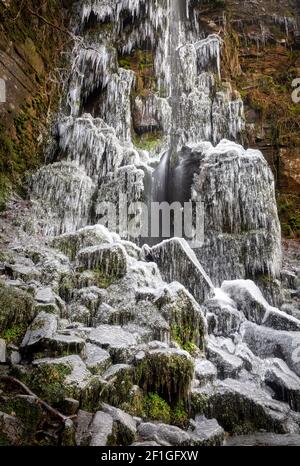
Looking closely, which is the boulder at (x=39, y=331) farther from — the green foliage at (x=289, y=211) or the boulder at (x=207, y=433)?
the green foliage at (x=289, y=211)

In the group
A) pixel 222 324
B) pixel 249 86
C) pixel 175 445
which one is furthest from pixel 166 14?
pixel 175 445

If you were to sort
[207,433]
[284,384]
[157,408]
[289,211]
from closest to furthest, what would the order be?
[207,433]
[157,408]
[284,384]
[289,211]

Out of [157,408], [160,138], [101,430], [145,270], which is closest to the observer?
[101,430]

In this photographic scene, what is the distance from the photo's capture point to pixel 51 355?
443 centimetres

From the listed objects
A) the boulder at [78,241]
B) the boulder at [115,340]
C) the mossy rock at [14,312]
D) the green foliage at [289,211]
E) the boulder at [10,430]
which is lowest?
the boulder at [10,430]

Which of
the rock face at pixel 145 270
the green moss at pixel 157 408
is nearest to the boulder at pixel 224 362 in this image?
the rock face at pixel 145 270

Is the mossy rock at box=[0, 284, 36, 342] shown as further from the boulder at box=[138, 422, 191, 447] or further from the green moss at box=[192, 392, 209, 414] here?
the green moss at box=[192, 392, 209, 414]

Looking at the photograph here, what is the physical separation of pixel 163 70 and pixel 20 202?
8318 mm

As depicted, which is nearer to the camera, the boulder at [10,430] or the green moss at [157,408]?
the boulder at [10,430]

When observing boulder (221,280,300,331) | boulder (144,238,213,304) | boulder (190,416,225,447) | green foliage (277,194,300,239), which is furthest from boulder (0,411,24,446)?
green foliage (277,194,300,239)

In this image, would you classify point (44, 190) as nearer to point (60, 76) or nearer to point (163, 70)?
point (60, 76)

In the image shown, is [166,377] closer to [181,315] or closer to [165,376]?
[165,376]

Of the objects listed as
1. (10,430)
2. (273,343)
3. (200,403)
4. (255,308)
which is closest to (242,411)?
(200,403)

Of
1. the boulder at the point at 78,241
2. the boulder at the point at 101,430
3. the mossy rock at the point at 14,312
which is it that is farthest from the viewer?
the boulder at the point at 78,241
